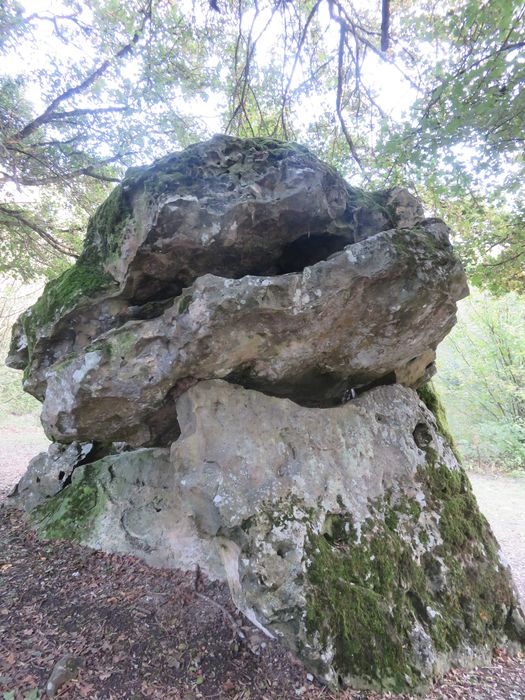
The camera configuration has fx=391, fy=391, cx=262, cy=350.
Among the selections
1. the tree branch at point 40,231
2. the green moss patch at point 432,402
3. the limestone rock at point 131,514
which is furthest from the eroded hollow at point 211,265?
the tree branch at point 40,231

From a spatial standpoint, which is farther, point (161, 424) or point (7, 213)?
point (7, 213)

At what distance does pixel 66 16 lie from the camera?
7.47 metres

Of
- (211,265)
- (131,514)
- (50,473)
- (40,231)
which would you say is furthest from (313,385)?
(40,231)

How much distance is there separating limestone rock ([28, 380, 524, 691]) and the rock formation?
2 centimetres

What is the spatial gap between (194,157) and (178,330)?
71.5 inches

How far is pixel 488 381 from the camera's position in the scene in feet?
50.6

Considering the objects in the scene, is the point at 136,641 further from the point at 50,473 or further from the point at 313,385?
the point at 50,473

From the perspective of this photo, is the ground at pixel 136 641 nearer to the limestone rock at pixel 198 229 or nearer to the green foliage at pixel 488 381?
the limestone rock at pixel 198 229

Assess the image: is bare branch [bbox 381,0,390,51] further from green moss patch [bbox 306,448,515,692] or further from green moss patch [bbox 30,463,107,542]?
green moss patch [bbox 30,463,107,542]

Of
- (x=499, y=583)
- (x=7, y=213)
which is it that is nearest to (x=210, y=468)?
(x=499, y=583)

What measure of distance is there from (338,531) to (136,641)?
72.4 inches

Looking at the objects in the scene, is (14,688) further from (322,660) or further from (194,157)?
(194,157)

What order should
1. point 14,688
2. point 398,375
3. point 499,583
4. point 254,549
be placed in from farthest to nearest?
point 398,375 < point 499,583 < point 254,549 < point 14,688

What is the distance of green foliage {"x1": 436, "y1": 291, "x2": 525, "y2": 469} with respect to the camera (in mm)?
14648
